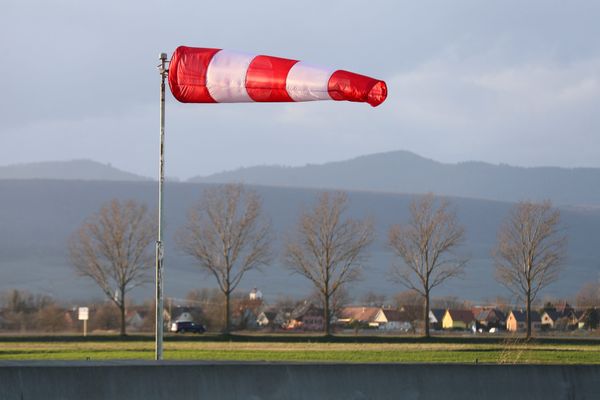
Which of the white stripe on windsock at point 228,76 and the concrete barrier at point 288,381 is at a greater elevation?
the white stripe on windsock at point 228,76

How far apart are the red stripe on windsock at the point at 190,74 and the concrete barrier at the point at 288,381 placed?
20.4 feet

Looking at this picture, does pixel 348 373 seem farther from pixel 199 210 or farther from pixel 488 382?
pixel 199 210

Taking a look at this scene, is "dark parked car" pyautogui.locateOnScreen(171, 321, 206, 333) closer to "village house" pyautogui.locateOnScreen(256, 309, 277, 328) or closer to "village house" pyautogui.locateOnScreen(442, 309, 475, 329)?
"village house" pyautogui.locateOnScreen(256, 309, 277, 328)

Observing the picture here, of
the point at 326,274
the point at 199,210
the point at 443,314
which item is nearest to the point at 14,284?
the point at 443,314

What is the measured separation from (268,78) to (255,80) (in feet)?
1.02

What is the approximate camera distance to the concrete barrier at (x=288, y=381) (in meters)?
9.72

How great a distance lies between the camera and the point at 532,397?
12039 millimetres

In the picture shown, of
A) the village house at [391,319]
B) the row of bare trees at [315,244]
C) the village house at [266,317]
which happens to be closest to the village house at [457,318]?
the village house at [391,319]

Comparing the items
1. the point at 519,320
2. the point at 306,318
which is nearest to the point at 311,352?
the point at 306,318

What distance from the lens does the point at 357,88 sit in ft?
46.6

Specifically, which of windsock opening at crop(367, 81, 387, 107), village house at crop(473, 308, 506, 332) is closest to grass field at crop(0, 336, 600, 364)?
windsock opening at crop(367, 81, 387, 107)

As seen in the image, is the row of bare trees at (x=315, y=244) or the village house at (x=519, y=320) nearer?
the row of bare trees at (x=315, y=244)

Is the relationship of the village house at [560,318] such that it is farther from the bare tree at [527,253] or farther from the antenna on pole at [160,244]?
the antenna on pole at [160,244]

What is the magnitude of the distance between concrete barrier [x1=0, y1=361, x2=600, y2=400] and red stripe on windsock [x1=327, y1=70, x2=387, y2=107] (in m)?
3.90
